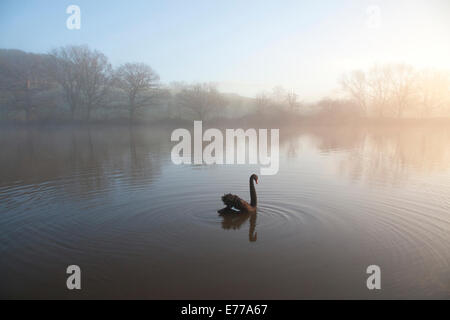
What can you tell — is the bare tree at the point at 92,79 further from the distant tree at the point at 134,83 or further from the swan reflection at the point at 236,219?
the swan reflection at the point at 236,219

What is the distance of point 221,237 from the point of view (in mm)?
6375

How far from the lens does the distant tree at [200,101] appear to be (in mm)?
64625

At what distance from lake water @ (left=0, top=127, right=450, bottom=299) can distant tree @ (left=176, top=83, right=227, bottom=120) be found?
53.7 metres

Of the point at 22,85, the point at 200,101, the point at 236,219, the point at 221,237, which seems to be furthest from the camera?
the point at 200,101

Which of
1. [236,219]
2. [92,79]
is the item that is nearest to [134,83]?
[92,79]

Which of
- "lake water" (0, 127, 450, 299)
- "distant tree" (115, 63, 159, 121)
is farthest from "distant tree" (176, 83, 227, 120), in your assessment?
"lake water" (0, 127, 450, 299)

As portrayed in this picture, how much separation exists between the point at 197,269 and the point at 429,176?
1158 cm

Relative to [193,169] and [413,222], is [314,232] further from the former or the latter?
[193,169]

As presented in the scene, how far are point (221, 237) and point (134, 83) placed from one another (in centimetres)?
6003

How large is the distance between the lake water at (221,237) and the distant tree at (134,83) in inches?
1984

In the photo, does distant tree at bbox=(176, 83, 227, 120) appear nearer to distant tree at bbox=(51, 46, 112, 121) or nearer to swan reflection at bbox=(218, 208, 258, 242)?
distant tree at bbox=(51, 46, 112, 121)

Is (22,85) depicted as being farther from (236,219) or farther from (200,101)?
(236,219)

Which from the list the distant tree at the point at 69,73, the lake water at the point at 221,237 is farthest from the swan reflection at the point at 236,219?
the distant tree at the point at 69,73
